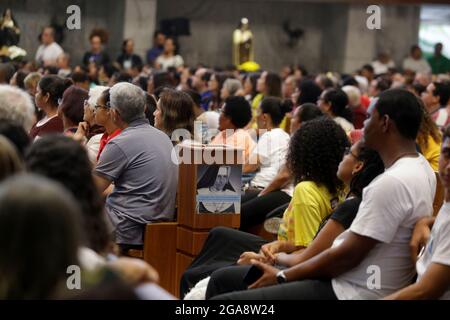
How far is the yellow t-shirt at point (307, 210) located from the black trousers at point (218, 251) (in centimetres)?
45

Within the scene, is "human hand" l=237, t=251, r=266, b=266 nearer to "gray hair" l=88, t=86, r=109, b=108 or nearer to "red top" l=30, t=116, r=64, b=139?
"gray hair" l=88, t=86, r=109, b=108

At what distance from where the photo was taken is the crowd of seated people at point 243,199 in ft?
6.25

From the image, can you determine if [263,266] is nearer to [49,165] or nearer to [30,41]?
[49,165]

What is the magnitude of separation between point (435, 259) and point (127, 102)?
2476mm

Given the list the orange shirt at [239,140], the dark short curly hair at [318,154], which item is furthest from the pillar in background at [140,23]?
the dark short curly hair at [318,154]

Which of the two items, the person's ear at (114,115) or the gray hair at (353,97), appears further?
the gray hair at (353,97)

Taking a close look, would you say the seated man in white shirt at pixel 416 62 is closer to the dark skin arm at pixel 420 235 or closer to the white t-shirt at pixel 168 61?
the white t-shirt at pixel 168 61

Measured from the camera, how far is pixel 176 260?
5074 millimetres

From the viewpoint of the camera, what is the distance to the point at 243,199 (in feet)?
20.5

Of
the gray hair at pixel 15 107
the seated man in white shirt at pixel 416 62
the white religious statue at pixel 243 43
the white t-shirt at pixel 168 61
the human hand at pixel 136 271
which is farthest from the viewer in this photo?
the seated man in white shirt at pixel 416 62

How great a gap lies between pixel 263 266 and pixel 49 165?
3.92 feet

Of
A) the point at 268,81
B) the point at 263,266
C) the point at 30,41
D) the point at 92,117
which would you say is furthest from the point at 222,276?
the point at 30,41

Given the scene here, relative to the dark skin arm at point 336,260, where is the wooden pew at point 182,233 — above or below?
below
